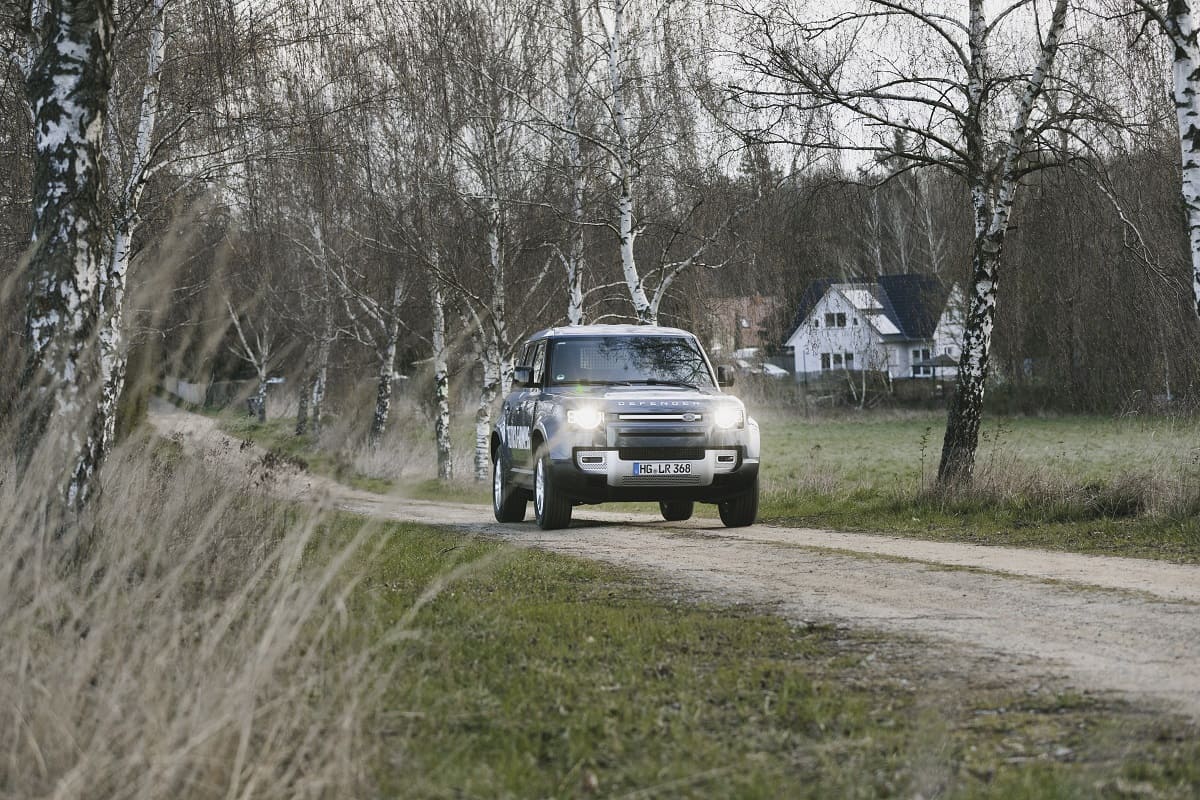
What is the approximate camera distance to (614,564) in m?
10.0

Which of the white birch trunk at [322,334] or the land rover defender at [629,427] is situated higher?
the white birch trunk at [322,334]

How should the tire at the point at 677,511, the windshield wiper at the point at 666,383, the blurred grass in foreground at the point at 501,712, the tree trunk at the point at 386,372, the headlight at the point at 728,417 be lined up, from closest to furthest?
1. the blurred grass in foreground at the point at 501,712
2. the headlight at the point at 728,417
3. the windshield wiper at the point at 666,383
4. the tire at the point at 677,511
5. the tree trunk at the point at 386,372

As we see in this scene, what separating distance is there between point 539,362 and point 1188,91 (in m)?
7.05


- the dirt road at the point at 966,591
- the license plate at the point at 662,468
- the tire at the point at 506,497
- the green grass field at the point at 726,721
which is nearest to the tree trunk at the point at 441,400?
the tire at the point at 506,497

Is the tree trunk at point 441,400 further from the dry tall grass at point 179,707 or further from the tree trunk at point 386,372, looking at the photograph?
the dry tall grass at point 179,707

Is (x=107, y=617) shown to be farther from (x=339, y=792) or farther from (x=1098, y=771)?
(x=1098, y=771)

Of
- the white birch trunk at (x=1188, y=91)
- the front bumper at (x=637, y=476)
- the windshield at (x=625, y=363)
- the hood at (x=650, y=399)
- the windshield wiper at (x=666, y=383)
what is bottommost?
the front bumper at (x=637, y=476)

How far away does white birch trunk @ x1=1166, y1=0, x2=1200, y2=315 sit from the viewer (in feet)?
37.5

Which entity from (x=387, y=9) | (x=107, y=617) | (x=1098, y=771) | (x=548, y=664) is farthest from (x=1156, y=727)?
(x=387, y=9)

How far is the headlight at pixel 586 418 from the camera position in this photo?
1281 cm

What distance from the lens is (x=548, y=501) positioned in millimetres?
13242

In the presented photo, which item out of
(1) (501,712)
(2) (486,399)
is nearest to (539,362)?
(1) (501,712)

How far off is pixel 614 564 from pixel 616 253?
706 inches

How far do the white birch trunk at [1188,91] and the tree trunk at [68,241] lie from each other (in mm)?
8965
